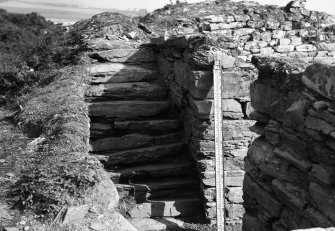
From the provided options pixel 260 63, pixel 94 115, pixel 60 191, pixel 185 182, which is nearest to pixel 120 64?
pixel 94 115

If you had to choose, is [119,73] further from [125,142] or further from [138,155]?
[138,155]

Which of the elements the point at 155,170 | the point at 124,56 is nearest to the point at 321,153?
the point at 155,170

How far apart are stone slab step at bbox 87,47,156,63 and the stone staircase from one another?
215mm

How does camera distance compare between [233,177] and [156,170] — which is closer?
[233,177]

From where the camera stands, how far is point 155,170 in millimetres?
8383

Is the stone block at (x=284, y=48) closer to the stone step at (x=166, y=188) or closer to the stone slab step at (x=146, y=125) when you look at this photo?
the stone slab step at (x=146, y=125)

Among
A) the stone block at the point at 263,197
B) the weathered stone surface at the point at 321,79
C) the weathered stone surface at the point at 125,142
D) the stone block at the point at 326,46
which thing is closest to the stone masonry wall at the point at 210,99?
the weathered stone surface at the point at 125,142

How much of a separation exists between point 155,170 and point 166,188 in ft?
1.29

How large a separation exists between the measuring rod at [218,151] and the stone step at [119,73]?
2.94m

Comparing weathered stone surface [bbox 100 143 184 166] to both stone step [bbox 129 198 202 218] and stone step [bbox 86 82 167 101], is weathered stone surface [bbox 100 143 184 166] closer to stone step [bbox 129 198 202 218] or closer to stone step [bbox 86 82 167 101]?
stone step [bbox 129 198 202 218]

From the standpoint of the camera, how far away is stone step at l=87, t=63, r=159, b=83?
32.1 ft

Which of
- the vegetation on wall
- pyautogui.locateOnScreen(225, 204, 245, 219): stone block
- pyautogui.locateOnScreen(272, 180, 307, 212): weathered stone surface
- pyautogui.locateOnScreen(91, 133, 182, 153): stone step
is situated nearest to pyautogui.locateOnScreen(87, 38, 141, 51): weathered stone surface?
the vegetation on wall

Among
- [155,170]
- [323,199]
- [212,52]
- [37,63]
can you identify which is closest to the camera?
[323,199]

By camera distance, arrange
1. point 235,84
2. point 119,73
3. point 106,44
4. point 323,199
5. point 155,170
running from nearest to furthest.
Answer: point 323,199 → point 235,84 → point 155,170 → point 119,73 → point 106,44
